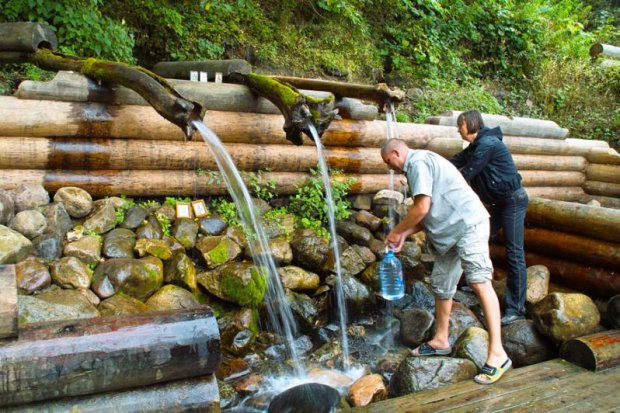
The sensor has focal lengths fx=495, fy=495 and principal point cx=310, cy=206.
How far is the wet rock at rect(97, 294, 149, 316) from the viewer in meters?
4.49

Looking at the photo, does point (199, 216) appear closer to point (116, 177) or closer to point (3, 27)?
point (116, 177)

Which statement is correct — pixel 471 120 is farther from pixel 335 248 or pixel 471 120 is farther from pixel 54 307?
pixel 54 307

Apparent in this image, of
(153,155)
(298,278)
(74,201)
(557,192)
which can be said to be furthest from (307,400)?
(557,192)

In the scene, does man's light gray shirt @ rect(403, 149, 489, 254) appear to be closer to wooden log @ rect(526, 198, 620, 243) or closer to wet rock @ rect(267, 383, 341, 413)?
wet rock @ rect(267, 383, 341, 413)

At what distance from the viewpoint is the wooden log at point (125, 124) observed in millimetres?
5609

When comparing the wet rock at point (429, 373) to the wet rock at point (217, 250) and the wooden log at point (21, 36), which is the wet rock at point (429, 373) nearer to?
the wet rock at point (217, 250)

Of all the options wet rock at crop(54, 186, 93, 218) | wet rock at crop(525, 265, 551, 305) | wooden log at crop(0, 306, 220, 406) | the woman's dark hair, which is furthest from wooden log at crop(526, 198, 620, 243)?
wet rock at crop(54, 186, 93, 218)

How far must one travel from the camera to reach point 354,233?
6930 millimetres

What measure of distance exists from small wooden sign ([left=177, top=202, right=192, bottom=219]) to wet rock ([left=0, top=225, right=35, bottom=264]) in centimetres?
171

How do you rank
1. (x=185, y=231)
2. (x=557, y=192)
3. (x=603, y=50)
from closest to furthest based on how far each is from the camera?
(x=185, y=231), (x=557, y=192), (x=603, y=50)

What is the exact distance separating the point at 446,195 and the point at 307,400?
2132 millimetres

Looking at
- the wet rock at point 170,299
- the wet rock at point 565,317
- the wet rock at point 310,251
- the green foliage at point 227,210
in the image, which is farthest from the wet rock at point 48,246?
the wet rock at point 565,317

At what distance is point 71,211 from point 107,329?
3064mm

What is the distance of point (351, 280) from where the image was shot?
20.2 ft
